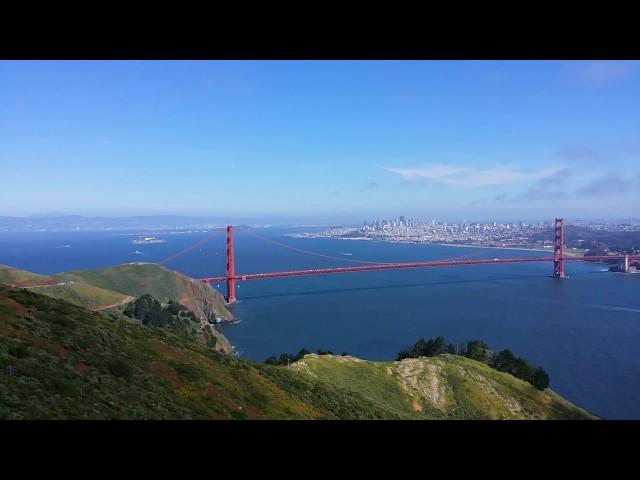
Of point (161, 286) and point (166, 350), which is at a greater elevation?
point (166, 350)

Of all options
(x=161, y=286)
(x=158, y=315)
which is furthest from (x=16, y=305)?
(x=161, y=286)

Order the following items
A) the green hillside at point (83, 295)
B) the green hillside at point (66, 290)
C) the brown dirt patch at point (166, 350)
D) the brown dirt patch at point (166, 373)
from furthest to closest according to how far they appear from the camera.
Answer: the green hillside at point (66, 290) < the green hillside at point (83, 295) < the brown dirt patch at point (166, 350) < the brown dirt patch at point (166, 373)

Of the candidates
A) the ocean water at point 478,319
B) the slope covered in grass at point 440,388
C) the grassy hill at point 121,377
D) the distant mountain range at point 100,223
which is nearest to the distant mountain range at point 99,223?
→ the distant mountain range at point 100,223

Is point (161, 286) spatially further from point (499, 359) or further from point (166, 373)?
point (166, 373)

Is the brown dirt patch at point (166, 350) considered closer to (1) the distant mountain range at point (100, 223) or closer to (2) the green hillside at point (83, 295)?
(2) the green hillside at point (83, 295)

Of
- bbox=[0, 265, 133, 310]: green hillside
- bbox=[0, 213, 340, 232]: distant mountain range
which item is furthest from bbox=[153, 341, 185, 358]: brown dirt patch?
bbox=[0, 213, 340, 232]: distant mountain range
